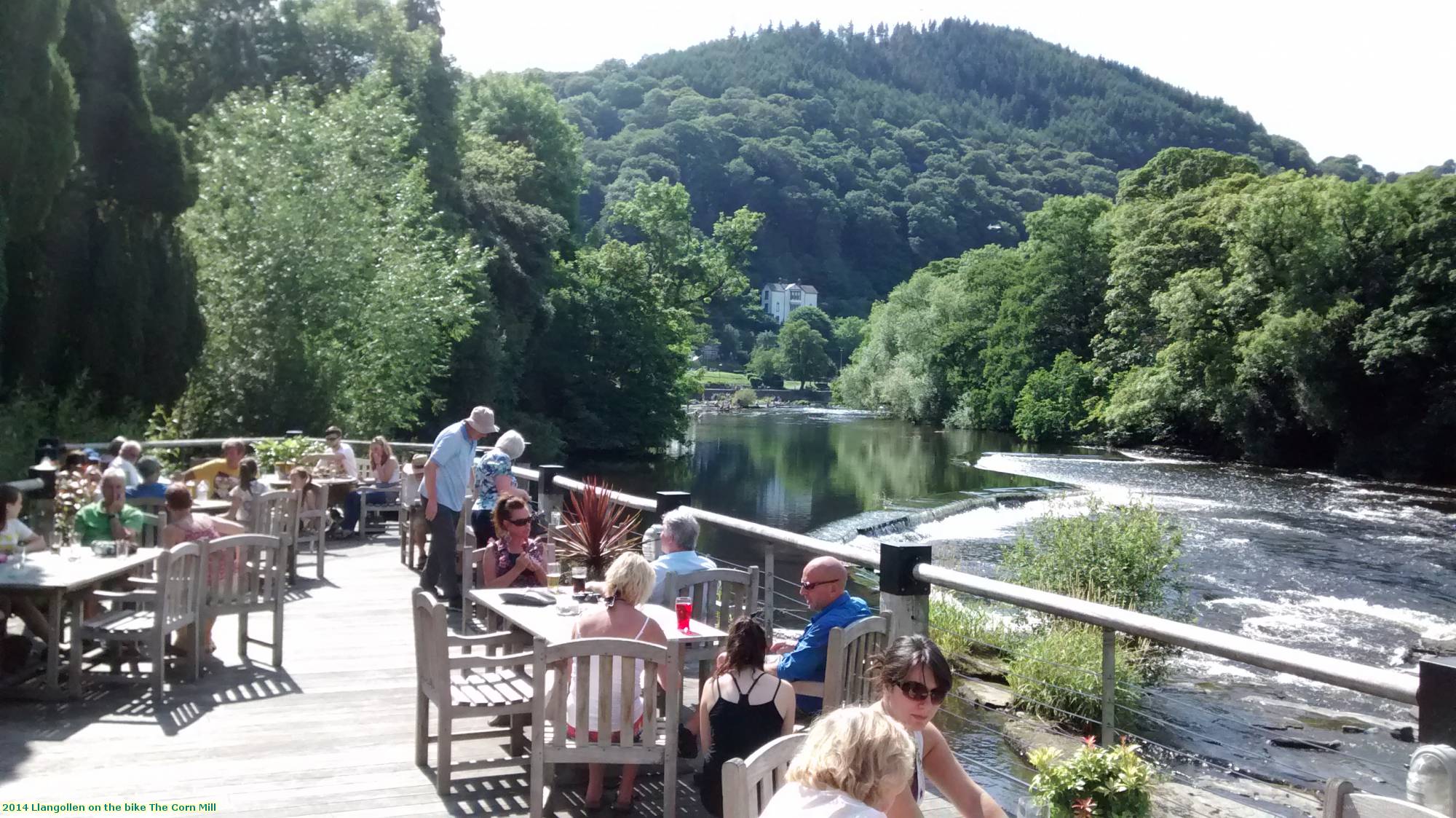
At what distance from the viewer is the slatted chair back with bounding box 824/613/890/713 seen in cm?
444

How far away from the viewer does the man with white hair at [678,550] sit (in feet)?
20.4

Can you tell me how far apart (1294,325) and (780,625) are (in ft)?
92.2

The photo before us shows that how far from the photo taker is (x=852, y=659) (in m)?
4.63

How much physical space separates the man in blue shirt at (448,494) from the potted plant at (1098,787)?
6.69 m

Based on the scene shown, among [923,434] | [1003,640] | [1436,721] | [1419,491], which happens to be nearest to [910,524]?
[1003,640]

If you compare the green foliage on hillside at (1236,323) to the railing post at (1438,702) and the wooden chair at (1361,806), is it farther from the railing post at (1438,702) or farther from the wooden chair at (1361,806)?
the wooden chair at (1361,806)

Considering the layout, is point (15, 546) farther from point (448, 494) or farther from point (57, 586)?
point (448, 494)

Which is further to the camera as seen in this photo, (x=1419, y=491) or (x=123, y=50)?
(x=1419, y=491)

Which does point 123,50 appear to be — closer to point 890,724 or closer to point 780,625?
point 780,625

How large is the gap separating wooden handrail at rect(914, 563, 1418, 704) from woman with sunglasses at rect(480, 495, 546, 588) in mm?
3507

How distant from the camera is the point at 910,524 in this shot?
26.9 m

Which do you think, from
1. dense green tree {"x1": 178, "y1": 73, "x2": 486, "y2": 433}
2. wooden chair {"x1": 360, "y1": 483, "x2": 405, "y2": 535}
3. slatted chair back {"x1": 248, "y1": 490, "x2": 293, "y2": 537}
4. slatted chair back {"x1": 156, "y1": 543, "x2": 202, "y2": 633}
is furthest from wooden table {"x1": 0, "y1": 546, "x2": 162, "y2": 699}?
dense green tree {"x1": 178, "y1": 73, "x2": 486, "y2": 433}

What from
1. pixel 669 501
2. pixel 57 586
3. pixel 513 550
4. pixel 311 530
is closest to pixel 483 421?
pixel 513 550

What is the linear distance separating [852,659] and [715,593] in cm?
188
